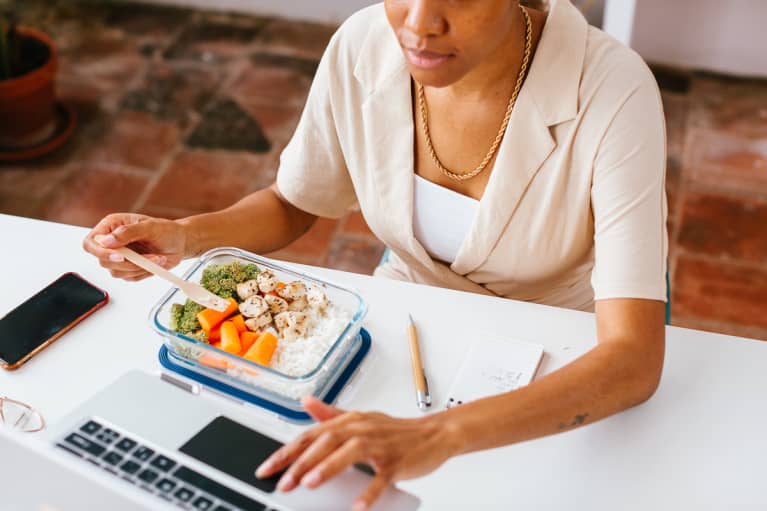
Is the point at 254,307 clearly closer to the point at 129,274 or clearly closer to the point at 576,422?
the point at 129,274

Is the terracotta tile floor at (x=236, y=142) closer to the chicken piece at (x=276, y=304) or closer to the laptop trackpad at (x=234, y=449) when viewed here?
the chicken piece at (x=276, y=304)

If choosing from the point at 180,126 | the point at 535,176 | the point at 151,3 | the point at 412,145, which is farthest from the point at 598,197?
the point at 151,3

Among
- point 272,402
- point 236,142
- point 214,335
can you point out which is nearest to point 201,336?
point 214,335

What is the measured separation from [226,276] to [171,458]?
31cm

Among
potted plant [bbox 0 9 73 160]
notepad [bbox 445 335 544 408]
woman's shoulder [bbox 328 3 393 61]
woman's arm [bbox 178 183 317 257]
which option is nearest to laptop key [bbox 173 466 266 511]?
notepad [bbox 445 335 544 408]

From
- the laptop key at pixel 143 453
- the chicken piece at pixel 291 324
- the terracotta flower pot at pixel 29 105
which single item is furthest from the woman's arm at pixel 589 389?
the terracotta flower pot at pixel 29 105

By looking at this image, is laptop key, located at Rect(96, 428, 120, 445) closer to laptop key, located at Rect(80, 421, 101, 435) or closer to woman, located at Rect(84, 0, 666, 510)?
laptop key, located at Rect(80, 421, 101, 435)

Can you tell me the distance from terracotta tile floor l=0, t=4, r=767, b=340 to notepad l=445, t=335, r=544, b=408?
56.9 inches

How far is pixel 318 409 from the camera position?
937 millimetres

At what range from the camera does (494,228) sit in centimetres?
129

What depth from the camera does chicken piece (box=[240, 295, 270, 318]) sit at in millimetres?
1112

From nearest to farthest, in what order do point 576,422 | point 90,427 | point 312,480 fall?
point 312,480
point 90,427
point 576,422

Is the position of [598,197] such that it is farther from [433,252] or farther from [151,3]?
[151,3]

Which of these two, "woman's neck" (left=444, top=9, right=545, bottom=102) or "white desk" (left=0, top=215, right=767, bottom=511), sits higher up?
"woman's neck" (left=444, top=9, right=545, bottom=102)
